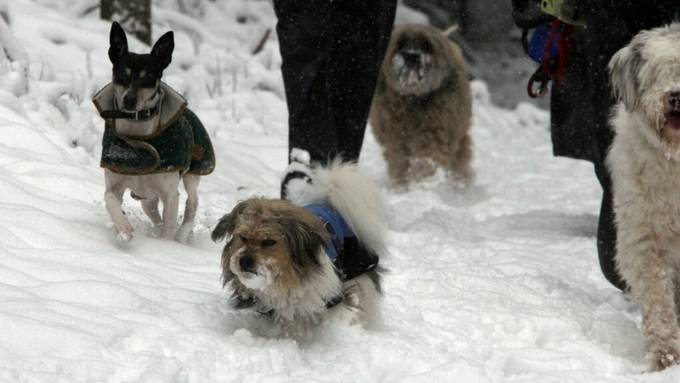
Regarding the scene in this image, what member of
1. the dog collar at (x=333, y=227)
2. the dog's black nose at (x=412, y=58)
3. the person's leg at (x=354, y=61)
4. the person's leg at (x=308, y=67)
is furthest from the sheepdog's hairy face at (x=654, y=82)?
the dog's black nose at (x=412, y=58)

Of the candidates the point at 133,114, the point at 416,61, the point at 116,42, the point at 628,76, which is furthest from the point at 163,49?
the point at 416,61

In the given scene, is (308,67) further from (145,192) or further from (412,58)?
(412,58)

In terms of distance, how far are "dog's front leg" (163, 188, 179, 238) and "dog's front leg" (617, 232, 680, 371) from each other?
200cm

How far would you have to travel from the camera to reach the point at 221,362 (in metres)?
3.14

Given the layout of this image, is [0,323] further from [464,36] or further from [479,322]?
[464,36]

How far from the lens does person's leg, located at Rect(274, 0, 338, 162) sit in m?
4.98

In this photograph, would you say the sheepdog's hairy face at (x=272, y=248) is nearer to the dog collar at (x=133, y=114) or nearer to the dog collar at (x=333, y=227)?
the dog collar at (x=333, y=227)

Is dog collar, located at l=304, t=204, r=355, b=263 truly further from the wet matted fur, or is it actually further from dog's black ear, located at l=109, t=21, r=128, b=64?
dog's black ear, located at l=109, t=21, r=128, b=64

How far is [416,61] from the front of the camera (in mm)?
8086

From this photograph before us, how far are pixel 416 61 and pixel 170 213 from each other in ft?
12.7

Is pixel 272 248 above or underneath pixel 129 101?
above

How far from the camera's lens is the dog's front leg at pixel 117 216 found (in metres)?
4.29

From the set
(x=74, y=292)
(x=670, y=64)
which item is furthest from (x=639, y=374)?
(x=74, y=292)

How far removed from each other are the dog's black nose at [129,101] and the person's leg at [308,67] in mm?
908
